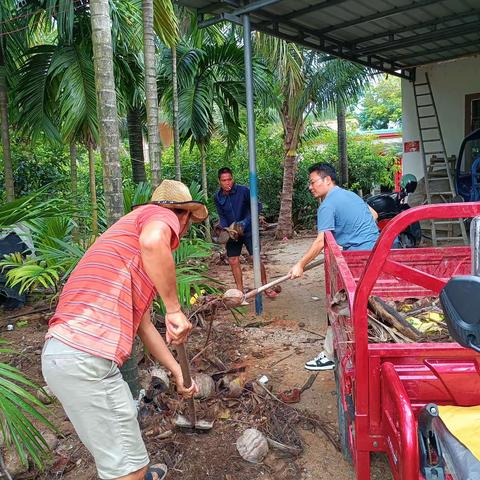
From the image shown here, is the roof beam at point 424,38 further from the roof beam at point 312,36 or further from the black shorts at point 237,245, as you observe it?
the black shorts at point 237,245

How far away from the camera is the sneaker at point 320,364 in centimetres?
420

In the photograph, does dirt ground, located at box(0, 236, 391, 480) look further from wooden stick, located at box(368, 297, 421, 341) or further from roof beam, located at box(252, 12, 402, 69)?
roof beam, located at box(252, 12, 402, 69)

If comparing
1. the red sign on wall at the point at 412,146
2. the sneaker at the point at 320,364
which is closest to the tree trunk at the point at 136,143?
the red sign on wall at the point at 412,146

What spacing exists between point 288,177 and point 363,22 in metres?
5.73

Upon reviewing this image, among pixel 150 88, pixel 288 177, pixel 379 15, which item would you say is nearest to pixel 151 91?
pixel 150 88

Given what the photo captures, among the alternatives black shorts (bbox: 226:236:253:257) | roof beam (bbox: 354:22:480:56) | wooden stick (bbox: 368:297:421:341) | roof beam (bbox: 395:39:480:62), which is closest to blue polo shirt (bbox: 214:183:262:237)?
black shorts (bbox: 226:236:253:257)

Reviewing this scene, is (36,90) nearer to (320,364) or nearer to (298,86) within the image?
(298,86)

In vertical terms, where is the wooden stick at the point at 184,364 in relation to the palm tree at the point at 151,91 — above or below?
below

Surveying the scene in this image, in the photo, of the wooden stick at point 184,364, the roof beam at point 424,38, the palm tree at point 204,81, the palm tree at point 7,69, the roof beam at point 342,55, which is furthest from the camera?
the palm tree at point 204,81

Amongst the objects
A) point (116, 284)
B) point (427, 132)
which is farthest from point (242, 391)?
point (427, 132)

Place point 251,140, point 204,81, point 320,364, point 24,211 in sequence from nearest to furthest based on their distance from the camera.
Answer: point 24,211 < point 320,364 < point 251,140 < point 204,81

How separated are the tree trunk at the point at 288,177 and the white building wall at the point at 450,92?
110 inches

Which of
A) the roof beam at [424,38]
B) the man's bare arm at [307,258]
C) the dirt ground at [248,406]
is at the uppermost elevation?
the roof beam at [424,38]

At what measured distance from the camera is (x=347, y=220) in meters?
4.11
